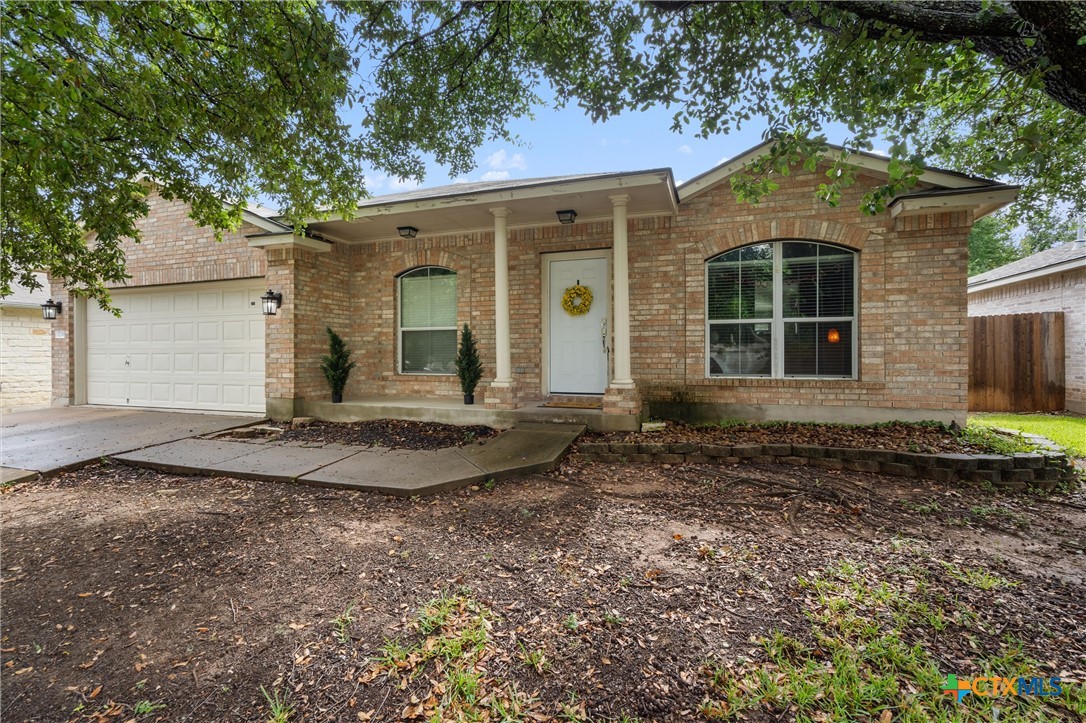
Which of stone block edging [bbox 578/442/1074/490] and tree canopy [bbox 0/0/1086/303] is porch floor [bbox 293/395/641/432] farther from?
tree canopy [bbox 0/0/1086/303]

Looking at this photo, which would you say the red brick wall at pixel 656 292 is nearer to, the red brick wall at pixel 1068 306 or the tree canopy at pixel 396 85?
the tree canopy at pixel 396 85

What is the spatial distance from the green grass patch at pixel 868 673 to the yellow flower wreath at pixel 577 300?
520 centimetres

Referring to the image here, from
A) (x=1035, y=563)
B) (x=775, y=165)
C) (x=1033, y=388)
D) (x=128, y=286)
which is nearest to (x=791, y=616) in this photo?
(x=1035, y=563)

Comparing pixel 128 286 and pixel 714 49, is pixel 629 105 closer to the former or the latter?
pixel 714 49

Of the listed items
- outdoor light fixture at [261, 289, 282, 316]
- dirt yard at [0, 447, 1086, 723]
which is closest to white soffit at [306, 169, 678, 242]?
outdoor light fixture at [261, 289, 282, 316]

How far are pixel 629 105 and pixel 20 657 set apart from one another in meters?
5.41

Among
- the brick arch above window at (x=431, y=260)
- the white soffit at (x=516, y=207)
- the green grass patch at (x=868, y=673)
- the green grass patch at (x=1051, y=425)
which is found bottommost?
the green grass patch at (x=868, y=673)

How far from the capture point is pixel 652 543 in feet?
10.2

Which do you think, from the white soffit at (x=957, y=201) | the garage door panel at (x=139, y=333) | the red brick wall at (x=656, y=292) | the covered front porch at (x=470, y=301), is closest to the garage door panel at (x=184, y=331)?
the garage door panel at (x=139, y=333)

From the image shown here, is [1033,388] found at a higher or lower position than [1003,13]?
lower

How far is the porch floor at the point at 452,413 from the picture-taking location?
5.92 m

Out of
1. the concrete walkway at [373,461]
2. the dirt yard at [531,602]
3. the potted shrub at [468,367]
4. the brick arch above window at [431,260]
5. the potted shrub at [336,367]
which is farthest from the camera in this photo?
the brick arch above window at [431,260]

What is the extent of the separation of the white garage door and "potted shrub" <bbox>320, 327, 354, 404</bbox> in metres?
1.25

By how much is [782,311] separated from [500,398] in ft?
13.5
